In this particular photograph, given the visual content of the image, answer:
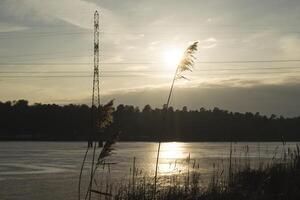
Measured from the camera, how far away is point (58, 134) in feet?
587

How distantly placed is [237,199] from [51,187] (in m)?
17.0

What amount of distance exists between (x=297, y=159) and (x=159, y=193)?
5.83 meters

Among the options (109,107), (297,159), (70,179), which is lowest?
(70,179)

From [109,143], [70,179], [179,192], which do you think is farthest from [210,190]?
[70,179]

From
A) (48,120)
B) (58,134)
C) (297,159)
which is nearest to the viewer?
(297,159)

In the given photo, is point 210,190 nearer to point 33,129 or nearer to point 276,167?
point 276,167

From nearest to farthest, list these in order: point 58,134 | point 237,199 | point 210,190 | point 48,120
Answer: point 237,199
point 210,190
point 48,120
point 58,134

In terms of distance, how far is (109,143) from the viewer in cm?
818

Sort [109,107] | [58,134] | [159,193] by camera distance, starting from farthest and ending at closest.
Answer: [58,134], [159,193], [109,107]

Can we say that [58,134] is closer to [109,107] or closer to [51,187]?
[51,187]

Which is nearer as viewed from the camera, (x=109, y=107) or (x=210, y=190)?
(x=109, y=107)

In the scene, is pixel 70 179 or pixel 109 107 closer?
pixel 109 107

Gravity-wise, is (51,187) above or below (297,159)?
below

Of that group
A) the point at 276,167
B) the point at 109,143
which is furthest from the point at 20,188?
the point at 109,143
